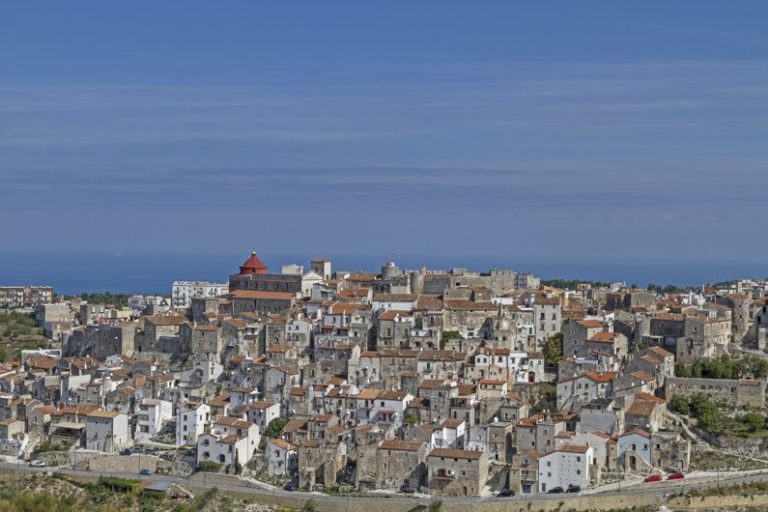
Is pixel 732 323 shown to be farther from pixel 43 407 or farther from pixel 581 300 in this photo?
pixel 43 407

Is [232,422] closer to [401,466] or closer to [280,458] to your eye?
[280,458]

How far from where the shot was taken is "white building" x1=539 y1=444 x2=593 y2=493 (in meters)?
33.8

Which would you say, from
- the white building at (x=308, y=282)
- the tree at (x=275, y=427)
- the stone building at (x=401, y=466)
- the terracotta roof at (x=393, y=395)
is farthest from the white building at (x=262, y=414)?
the white building at (x=308, y=282)

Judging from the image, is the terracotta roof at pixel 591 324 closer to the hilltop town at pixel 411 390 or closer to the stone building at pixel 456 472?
the hilltop town at pixel 411 390

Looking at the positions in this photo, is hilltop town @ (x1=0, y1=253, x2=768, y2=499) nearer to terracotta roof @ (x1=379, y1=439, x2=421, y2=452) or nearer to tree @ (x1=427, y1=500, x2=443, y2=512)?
terracotta roof @ (x1=379, y1=439, x2=421, y2=452)

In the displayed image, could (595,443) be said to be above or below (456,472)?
above

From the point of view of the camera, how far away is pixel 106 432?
39844mm

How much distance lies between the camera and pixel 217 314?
167 feet

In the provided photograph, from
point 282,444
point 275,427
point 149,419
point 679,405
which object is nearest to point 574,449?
point 679,405

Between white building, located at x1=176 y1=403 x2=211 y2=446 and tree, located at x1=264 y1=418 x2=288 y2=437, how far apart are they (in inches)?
90.9

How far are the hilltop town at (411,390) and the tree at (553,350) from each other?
101mm

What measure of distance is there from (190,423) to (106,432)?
2846mm

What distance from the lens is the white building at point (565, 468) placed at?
3375cm

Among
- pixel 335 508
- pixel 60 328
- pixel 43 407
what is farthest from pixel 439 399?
pixel 60 328
